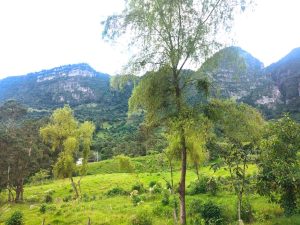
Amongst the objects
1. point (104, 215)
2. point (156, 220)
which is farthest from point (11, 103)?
point (156, 220)

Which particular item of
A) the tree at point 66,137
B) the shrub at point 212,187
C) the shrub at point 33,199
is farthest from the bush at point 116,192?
the shrub at point 212,187

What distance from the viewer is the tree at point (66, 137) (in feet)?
135

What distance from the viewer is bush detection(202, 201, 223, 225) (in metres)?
19.3

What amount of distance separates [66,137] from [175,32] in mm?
27607

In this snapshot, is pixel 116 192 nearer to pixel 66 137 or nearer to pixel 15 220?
pixel 66 137

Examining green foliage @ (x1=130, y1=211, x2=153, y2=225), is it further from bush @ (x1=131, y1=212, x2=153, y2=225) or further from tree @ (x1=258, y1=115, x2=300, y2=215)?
tree @ (x1=258, y1=115, x2=300, y2=215)

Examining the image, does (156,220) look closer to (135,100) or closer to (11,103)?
(135,100)

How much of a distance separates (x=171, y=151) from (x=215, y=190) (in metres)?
8.98

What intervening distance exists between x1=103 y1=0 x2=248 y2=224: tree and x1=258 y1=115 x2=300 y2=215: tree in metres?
4.01

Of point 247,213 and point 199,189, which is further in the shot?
point 199,189

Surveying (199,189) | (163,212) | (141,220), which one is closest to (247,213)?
(141,220)

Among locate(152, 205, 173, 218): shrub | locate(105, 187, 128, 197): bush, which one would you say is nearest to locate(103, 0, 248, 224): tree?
locate(152, 205, 173, 218): shrub

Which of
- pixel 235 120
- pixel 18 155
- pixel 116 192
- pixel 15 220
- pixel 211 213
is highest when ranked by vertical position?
pixel 235 120

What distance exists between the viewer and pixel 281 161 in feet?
55.9
